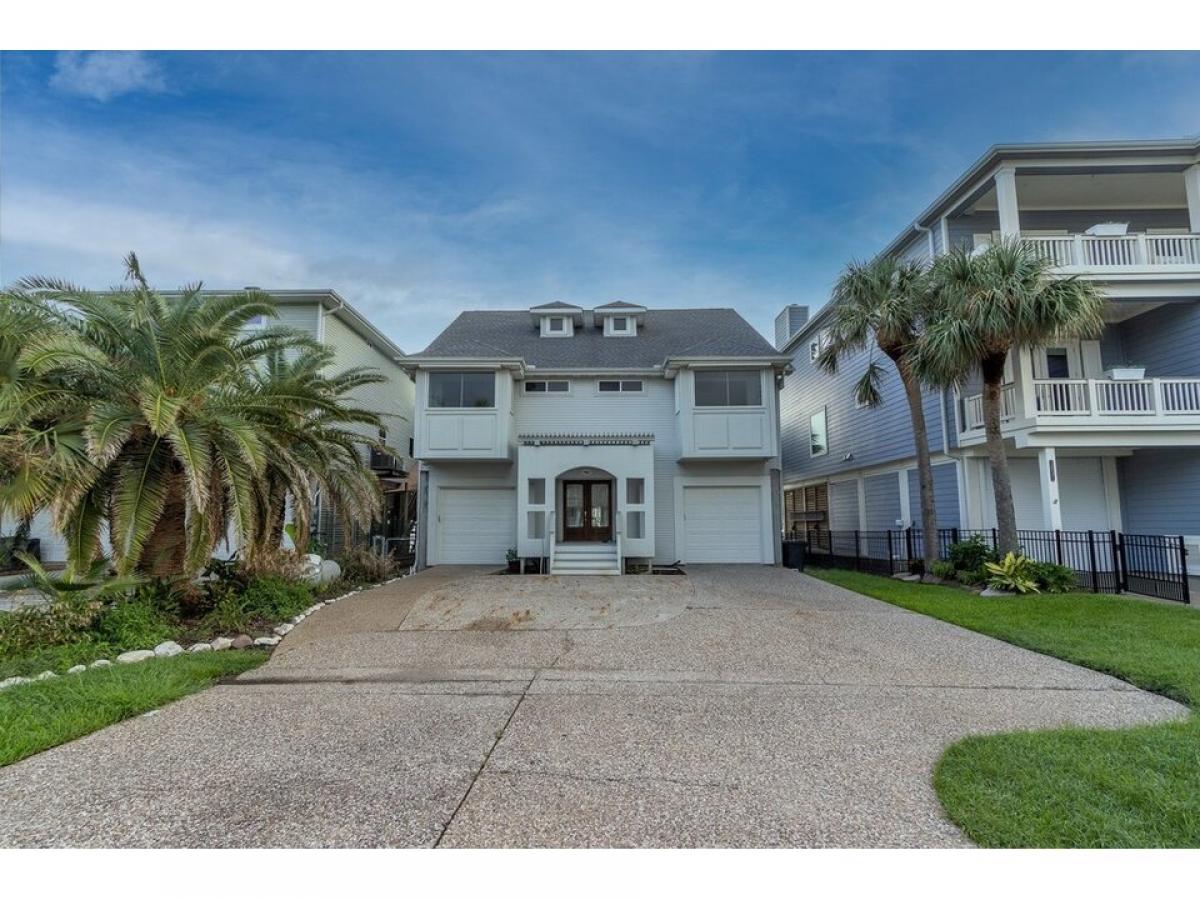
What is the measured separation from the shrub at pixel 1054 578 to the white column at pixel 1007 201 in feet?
23.5

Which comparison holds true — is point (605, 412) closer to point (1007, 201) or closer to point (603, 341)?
point (603, 341)

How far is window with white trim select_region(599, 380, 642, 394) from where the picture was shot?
675 inches

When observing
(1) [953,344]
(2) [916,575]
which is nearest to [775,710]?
(1) [953,344]

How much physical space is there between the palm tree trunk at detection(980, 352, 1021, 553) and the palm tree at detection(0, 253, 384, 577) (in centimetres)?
1285

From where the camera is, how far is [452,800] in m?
3.27

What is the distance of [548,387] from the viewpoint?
56.4ft

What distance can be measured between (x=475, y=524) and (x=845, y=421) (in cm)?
1256

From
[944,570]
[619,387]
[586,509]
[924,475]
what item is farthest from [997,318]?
[586,509]

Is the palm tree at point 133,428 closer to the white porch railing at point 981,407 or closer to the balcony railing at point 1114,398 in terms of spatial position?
the white porch railing at point 981,407

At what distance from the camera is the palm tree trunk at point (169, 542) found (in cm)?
829

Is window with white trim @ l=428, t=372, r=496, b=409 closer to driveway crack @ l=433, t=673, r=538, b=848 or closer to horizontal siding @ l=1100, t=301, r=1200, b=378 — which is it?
driveway crack @ l=433, t=673, r=538, b=848

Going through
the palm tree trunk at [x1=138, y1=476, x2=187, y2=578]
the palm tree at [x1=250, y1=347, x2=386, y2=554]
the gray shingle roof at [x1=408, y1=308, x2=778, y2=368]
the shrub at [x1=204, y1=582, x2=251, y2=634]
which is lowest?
the shrub at [x1=204, y1=582, x2=251, y2=634]

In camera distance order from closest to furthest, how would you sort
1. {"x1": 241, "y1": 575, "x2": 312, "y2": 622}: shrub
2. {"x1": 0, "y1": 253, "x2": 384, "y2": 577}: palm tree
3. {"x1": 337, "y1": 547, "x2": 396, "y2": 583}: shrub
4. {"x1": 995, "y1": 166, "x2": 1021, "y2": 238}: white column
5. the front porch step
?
{"x1": 0, "y1": 253, "x2": 384, "y2": 577}: palm tree < {"x1": 241, "y1": 575, "x2": 312, "y2": 622}: shrub < {"x1": 995, "y1": 166, "x2": 1021, "y2": 238}: white column < {"x1": 337, "y1": 547, "x2": 396, "y2": 583}: shrub < the front porch step

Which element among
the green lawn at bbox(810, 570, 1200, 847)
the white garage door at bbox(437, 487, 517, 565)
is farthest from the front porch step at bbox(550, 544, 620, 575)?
the green lawn at bbox(810, 570, 1200, 847)
